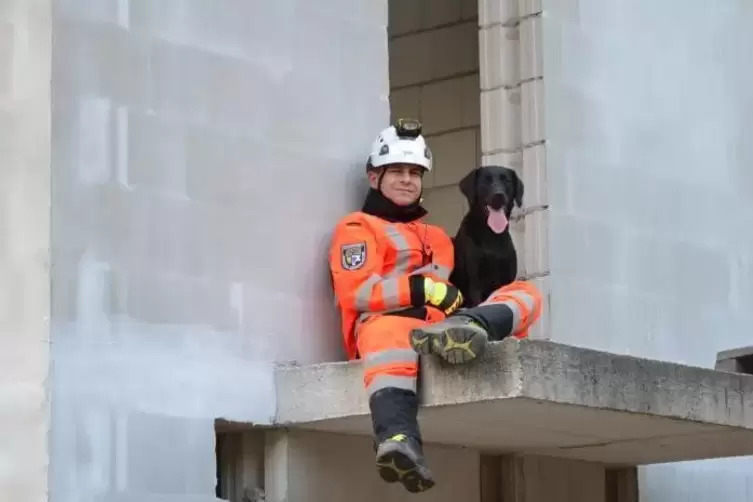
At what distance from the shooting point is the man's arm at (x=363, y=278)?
782cm

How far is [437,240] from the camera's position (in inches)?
327

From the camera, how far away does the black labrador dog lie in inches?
317

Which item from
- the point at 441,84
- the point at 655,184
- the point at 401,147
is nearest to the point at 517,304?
the point at 401,147

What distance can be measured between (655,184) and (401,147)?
2.34 meters

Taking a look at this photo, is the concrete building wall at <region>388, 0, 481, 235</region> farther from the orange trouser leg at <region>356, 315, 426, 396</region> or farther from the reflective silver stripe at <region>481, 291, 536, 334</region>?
the orange trouser leg at <region>356, 315, 426, 396</region>

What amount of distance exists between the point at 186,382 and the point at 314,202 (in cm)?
116

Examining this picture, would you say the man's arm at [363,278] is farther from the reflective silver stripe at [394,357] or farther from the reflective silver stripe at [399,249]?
the reflective silver stripe at [394,357]

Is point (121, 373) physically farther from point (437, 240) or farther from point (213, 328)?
point (437, 240)

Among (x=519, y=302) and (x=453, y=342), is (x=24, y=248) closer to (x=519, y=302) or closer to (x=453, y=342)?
(x=453, y=342)

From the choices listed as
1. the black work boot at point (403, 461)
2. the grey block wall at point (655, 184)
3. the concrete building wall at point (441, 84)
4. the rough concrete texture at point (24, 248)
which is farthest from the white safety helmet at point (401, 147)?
the concrete building wall at point (441, 84)

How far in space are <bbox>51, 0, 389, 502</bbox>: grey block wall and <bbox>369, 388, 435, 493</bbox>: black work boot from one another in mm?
876

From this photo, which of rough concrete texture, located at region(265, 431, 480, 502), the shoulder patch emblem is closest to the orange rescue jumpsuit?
the shoulder patch emblem

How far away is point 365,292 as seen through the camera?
25.9 feet

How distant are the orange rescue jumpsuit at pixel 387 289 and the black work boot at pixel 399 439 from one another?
0.36 feet
